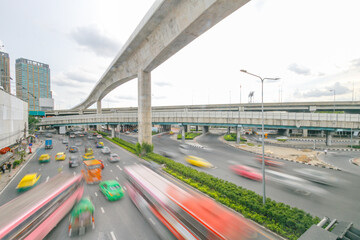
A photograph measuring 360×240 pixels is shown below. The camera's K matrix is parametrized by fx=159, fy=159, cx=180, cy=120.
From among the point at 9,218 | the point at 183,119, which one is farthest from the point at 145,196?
the point at 183,119

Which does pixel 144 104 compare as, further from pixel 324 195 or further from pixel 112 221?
pixel 324 195

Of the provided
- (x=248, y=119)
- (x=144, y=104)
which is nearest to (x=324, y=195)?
(x=248, y=119)

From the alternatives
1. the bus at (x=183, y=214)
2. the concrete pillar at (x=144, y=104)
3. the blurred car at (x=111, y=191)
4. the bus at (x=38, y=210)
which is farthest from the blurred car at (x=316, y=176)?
the bus at (x=38, y=210)

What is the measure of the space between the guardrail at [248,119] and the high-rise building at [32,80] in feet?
343

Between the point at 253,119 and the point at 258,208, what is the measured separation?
3030cm

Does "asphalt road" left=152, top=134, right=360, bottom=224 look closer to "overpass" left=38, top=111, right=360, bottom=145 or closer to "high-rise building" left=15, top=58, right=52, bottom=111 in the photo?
"overpass" left=38, top=111, right=360, bottom=145

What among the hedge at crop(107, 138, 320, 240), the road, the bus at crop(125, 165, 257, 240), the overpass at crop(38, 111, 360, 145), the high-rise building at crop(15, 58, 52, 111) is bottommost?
the road

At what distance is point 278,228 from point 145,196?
8835 mm

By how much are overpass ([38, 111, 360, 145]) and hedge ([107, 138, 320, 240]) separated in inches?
1026

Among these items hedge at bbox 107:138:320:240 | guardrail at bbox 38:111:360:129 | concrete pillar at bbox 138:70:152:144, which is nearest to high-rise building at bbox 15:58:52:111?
guardrail at bbox 38:111:360:129

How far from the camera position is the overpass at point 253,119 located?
34.5 meters

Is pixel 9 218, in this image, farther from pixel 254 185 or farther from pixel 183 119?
pixel 183 119

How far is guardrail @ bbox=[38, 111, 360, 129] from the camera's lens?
3441 centimetres

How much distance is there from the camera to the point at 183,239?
8.31 metres
